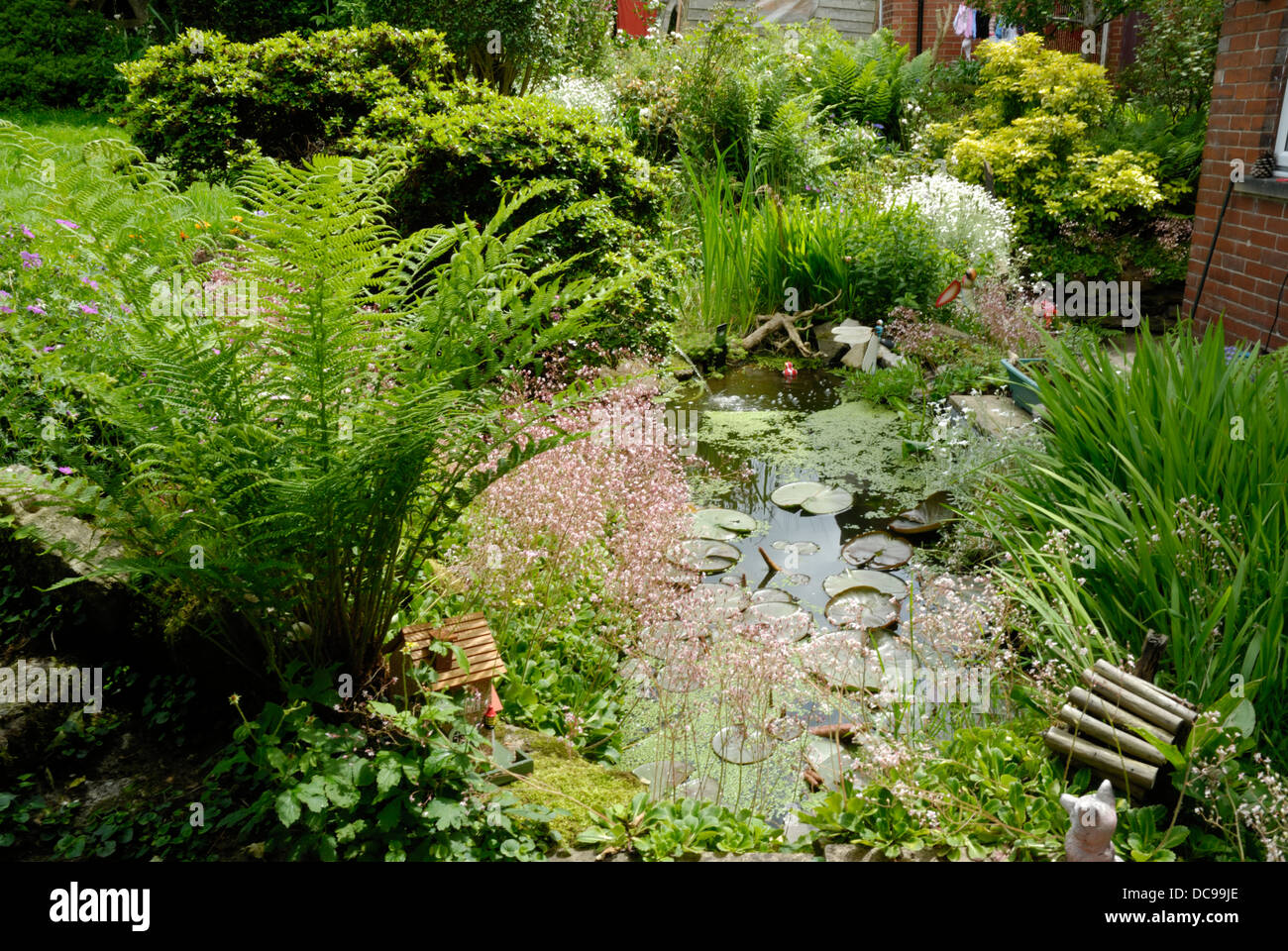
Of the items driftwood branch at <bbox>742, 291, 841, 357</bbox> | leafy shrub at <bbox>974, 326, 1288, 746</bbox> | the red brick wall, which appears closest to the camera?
leafy shrub at <bbox>974, 326, 1288, 746</bbox>

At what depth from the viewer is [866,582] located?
409cm

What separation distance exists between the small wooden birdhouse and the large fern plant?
75 millimetres

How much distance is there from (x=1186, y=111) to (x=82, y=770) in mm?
9675

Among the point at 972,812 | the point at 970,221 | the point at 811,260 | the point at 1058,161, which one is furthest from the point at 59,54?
the point at 972,812

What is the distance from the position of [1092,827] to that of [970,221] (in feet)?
19.3

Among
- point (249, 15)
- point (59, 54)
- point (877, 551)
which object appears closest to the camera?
point (877, 551)

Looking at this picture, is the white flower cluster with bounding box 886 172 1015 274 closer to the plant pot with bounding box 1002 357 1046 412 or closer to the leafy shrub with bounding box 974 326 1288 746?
the plant pot with bounding box 1002 357 1046 412

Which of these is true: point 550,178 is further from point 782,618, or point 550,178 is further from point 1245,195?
point 1245,195

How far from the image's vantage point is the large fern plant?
6.95 ft

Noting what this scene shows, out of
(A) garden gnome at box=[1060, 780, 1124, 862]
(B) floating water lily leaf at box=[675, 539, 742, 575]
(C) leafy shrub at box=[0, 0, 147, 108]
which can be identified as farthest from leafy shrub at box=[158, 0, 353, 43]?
(A) garden gnome at box=[1060, 780, 1124, 862]

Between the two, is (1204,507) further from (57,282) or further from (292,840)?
(57,282)

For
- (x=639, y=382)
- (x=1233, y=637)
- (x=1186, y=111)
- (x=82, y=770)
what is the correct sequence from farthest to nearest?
(x=1186, y=111) → (x=639, y=382) → (x=1233, y=637) → (x=82, y=770)

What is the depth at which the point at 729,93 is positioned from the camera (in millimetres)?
9367
